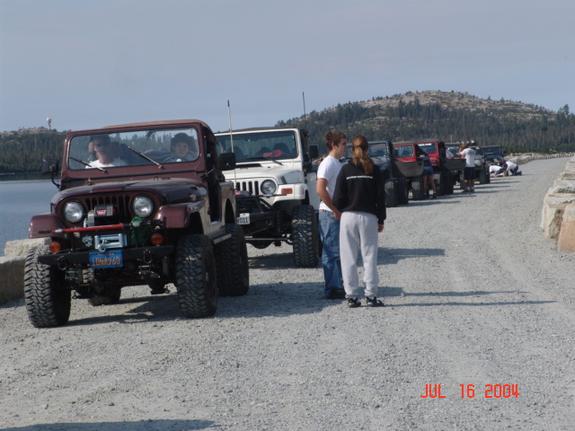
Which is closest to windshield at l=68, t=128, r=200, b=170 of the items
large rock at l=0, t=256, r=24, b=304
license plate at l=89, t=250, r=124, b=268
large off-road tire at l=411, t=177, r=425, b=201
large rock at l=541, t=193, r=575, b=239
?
license plate at l=89, t=250, r=124, b=268

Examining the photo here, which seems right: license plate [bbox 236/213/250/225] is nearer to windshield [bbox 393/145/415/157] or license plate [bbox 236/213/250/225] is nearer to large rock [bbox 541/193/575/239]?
large rock [bbox 541/193/575/239]

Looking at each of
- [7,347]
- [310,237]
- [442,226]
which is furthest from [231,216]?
[442,226]

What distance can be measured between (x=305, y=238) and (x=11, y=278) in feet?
12.8

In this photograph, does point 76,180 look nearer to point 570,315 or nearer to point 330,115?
point 570,315

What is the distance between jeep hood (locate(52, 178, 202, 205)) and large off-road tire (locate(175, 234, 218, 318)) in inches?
17.2

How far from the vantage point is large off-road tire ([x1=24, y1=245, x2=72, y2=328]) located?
982 cm

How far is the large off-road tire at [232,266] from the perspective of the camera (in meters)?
11.6

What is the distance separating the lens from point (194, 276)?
382 inches

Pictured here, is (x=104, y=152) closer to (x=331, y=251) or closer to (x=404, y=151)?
(x=331, y=251)

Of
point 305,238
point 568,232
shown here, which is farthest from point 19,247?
point 568,232

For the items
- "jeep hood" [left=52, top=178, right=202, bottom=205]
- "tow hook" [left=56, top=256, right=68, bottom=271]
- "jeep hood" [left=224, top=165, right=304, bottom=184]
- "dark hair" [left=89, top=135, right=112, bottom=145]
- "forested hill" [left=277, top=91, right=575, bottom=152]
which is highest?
"dark hair" [left=89, top=135, right=112, bottom=145]

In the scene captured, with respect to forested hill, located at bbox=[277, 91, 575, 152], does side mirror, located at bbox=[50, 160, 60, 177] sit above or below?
above
